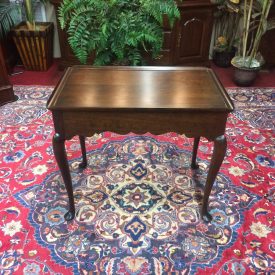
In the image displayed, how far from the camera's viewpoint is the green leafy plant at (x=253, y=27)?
2656mm

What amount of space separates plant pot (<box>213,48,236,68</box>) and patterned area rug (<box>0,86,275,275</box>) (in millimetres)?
1304

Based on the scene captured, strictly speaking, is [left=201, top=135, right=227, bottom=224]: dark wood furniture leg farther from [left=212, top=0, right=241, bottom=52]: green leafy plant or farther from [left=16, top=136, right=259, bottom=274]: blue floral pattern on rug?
[left=212, top=0, right=241, bottom=52]: green leafy plant

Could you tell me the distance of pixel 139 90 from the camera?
52.0 inches

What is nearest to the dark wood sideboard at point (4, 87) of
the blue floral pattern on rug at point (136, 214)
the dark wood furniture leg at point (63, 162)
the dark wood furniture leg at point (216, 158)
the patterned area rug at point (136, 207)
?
the patterned area rug at point (136, 207)

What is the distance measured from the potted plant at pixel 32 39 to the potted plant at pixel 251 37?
2.01m

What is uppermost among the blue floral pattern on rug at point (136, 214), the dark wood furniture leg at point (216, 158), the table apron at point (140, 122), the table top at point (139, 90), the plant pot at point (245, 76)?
the table top at point (139, 90)

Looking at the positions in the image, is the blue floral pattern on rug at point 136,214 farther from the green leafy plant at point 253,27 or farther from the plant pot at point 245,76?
the green leafy plant at point 253,27

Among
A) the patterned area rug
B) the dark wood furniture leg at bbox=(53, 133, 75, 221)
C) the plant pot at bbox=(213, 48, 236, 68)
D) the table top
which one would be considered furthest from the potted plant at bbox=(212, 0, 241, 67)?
the dark wood furniture leg at bbox=(53, 133, 75, 221)

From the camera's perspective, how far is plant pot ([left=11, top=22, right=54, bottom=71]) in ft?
9.72

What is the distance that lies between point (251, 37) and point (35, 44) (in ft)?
7.64

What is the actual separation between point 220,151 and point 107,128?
51cm

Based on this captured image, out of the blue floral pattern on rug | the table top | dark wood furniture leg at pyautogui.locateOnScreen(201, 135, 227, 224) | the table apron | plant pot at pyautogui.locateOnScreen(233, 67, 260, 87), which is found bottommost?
the blue floral pattern on rug

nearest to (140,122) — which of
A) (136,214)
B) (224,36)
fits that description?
(136,214)

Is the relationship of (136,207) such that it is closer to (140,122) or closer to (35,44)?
(140,122)
